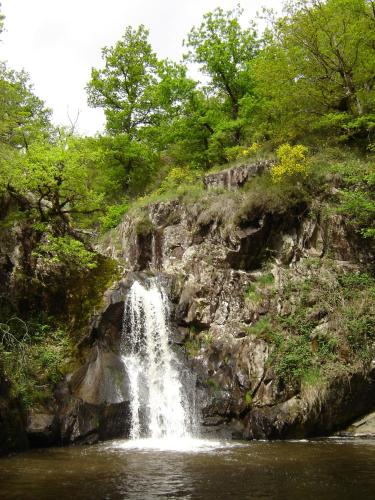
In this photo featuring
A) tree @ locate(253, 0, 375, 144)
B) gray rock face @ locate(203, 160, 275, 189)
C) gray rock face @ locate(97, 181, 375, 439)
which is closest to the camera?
gray rock face @ locate(97, 181, 375, 439)

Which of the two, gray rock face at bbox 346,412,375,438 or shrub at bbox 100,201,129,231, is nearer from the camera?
gray rock face at bbox 346,412,375,438

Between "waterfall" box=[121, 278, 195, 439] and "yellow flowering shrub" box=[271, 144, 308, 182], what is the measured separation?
6893 mm

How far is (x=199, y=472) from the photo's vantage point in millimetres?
8859

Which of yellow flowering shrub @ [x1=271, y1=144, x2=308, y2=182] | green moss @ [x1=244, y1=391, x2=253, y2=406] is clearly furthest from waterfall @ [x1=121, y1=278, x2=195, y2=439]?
yellow flowering shrub @ [x1=271, y1=144, x2=308, y2=182]

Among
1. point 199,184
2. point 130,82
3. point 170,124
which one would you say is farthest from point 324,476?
point 130,82

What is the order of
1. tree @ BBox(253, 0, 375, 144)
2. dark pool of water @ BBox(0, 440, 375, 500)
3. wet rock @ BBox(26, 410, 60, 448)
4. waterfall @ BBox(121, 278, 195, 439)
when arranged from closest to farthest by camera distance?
1. dark pool of water @ BBox(0, 440, 375, 500)
2. wet rock @ BBox(26, 410, 60, 448)
3. waterfall @ BBox(121, 278, 195, 439)
4. tree @ BBox(253, 0, 375, 144)

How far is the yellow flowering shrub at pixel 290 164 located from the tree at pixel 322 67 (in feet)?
7.07

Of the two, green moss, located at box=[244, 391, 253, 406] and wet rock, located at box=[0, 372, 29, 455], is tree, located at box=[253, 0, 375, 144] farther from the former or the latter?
wet rock, located at box=[0, 372, 29, 455]

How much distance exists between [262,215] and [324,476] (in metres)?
11.6

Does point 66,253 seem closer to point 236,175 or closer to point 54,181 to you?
point 54,181

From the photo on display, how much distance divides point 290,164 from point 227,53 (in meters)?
10.5

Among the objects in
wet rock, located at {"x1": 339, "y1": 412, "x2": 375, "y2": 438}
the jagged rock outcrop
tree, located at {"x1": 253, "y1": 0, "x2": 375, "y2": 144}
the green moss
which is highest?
tree, located at {"x1": 253, "y1": 0, "x2": 375, "y2": 144}

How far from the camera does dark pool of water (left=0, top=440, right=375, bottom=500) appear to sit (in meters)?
7.43

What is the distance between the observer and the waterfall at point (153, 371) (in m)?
13.8
